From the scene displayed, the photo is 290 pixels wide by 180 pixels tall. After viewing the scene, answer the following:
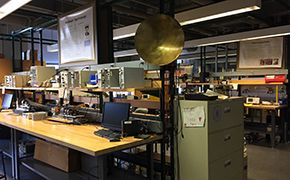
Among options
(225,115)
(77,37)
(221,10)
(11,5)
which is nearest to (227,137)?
(225,115)

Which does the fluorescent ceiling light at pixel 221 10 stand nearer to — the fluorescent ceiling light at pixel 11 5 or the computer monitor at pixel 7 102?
the fluorescent ceiling light at pixel 11 5

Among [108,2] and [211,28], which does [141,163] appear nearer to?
[108,2]

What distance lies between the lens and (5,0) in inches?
111

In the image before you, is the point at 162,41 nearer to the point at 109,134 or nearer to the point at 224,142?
the point at 109,134

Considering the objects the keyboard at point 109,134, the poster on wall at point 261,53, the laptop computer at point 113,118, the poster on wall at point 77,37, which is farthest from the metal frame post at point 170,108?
the poster on wall at point 261,53

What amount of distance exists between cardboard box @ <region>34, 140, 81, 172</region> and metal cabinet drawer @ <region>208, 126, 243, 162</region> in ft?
5.44

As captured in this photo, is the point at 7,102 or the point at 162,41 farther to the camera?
the point at 7,102

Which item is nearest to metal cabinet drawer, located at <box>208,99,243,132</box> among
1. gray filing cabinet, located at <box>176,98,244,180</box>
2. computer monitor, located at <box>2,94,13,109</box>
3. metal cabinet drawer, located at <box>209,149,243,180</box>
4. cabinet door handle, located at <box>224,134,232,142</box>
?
gray filing cabinet, located at <box>176,98,244,180</box>

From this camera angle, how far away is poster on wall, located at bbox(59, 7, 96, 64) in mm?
3729

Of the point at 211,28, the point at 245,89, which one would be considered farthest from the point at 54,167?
the point at 211,28

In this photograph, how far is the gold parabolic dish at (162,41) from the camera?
2602 millimetres

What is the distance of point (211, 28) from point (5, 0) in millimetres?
6391

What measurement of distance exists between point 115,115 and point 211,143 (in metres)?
1.03

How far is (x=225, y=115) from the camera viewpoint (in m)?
2.70
